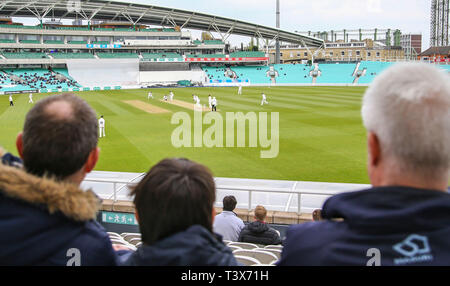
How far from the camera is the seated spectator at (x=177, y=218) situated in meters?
1.63

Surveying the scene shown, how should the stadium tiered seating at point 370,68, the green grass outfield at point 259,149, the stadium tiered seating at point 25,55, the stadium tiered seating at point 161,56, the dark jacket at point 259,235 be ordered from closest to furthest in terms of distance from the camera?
the dark jacket at point 259,235, the green grass outfield at point 259,149, the stadium tiered seating at point 25,55, the stadium tiered seating at point 370,68, the stadium tiered seating at point 161,56

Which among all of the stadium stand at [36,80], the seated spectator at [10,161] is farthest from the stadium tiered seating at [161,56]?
the seated spectator at [10,161]

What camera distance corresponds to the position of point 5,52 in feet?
209

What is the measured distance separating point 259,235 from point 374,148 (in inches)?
161

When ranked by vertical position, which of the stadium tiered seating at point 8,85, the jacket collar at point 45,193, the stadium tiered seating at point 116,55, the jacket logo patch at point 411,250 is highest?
the stadium tiered seating at point 116,55

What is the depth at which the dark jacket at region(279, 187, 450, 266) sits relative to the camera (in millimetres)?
1361

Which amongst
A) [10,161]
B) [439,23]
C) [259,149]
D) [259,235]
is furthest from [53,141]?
[439,23]

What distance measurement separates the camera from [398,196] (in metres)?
1.39

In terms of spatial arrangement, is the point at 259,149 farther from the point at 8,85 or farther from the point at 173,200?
the point at 8,85

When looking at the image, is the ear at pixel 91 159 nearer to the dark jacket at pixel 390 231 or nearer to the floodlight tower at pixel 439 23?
the dark jacket at pixel 390 231

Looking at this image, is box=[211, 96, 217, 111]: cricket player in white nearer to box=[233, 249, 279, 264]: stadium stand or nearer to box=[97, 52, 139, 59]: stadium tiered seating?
box=[233, 249, 279, 264]: stadium stand
